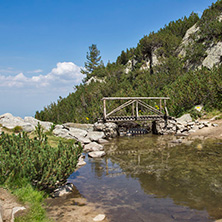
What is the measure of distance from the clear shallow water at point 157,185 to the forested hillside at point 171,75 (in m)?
9.77

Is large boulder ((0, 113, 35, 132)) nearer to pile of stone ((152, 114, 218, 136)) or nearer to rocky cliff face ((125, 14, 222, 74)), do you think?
pile of stone ((152, 114, 218, 136))

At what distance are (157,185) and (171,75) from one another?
73.8 ft

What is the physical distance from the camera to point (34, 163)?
524 centimetres

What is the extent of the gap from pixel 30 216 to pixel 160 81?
79.6 ft

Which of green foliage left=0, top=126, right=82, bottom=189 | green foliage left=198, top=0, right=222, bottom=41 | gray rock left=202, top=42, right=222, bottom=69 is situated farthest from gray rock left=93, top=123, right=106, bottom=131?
green foliage left=198, top=0, right=222, bottom=41

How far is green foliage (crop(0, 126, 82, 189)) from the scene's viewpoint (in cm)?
491

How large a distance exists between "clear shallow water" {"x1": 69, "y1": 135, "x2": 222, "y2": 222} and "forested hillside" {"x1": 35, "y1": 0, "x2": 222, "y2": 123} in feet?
32.0

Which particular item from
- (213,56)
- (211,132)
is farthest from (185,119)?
(213,56)

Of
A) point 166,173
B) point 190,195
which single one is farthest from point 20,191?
point 166,173

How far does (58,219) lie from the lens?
439cm

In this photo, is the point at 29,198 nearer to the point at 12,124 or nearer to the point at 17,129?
the point at 17,129

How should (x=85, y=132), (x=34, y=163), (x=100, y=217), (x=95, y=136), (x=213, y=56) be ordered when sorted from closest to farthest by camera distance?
1. (x=100, y=217)
2. (x=34, y=163)
3. (x=95, y=136)
4. (x=85, y=132)
5. (x=213, y=56)

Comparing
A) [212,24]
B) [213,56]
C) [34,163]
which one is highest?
[212,24]

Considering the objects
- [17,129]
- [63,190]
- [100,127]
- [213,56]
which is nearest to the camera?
[63,190]
